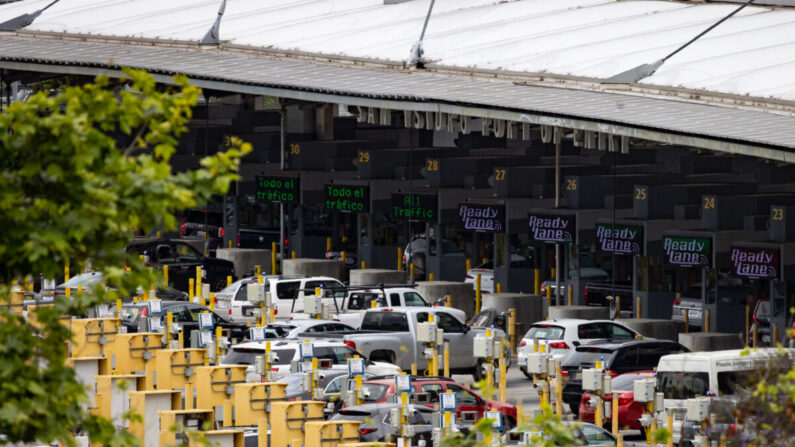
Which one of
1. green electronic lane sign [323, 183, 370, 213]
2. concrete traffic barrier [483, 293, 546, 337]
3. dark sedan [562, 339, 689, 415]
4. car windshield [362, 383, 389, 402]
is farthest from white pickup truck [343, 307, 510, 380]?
green electronic lane sign [323, 183, 370, 213]

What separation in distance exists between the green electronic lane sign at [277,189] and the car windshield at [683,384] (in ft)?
73.5

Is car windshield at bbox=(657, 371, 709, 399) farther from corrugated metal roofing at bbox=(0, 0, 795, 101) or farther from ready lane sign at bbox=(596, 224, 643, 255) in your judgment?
ready lane sign at bbox=(596, 224, 643, 255)

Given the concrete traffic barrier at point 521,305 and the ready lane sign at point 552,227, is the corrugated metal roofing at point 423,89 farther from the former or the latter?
the concrete traffic barrier at point 521,305

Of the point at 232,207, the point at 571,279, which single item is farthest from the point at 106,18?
the point at 571,279

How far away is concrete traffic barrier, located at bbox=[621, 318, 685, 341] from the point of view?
3481cm

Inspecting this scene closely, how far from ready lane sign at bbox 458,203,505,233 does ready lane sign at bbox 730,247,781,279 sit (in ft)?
30.0

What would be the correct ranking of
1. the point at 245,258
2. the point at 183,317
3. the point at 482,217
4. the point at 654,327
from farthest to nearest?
1. the point at 245,258
2. the point at 482,217
3. the point at 654,327
4. the point at 183,317

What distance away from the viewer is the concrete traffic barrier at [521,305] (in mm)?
37938

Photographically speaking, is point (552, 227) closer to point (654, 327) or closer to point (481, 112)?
point (654, 327)

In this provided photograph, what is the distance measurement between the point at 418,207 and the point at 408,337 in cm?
1330

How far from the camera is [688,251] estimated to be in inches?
1390

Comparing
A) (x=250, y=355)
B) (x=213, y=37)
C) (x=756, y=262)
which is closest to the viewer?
(x=250, y=355)

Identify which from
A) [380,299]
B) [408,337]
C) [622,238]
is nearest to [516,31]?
[622,238]

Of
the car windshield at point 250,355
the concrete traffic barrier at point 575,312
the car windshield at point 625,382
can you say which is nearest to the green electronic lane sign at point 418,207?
the concrete traffic barrier at point 575,312
